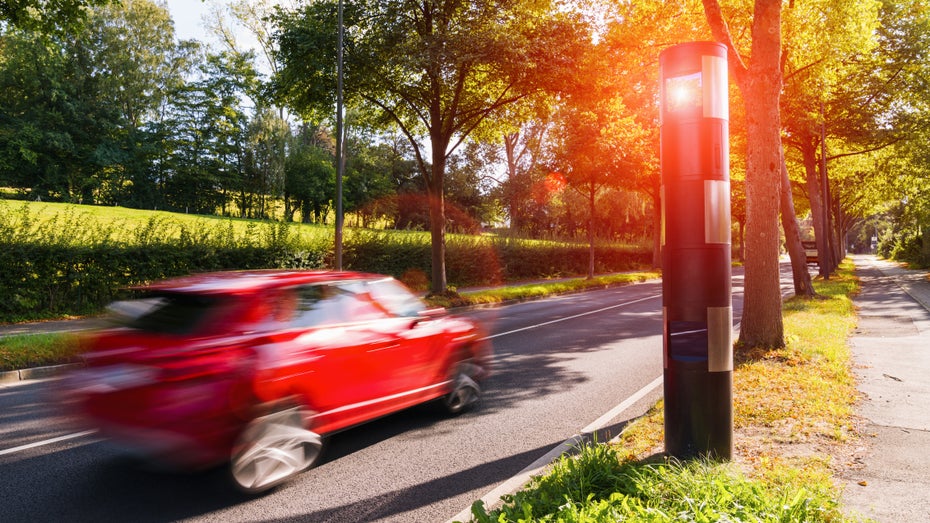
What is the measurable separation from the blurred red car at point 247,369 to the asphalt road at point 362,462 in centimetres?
31

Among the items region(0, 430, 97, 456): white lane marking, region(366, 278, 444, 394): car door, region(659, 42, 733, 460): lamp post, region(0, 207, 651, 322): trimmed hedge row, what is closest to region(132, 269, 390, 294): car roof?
region(366, 278, 444, 394): car door

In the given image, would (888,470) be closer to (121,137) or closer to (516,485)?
(516,485)

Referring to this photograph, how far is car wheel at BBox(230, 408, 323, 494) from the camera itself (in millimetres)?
3959

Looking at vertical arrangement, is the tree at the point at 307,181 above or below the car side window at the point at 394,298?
above

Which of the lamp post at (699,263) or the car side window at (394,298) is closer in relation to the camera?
the lamp post at (699,263)

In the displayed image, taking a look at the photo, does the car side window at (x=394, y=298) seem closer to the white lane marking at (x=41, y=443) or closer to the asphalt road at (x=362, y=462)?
the asphalt road at (x=362, y=462)

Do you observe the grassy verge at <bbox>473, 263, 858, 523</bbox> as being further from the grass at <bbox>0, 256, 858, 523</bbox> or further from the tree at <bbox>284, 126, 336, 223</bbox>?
the tree at <bbox>284, 126, 336, 223</bbox>

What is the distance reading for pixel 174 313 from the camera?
4227 mm

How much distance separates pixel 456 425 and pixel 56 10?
43.4 ft

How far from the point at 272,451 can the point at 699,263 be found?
3243 mm

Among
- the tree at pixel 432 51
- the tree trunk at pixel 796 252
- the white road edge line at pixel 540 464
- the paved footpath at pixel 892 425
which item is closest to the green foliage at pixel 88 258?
the tree at pixel 432 51

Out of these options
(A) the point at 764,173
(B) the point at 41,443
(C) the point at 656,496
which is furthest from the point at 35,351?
(A) the point at 764,173

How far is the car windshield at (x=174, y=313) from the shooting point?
4.13 meters

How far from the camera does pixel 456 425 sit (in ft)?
19.0
